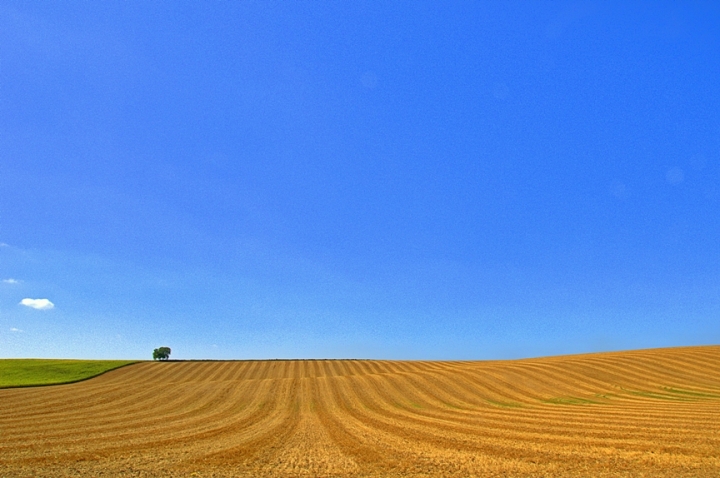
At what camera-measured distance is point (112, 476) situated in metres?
15.1

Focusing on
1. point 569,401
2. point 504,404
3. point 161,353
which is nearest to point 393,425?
point 504,404

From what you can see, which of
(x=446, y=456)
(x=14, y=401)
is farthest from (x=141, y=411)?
(x=446, y=456)

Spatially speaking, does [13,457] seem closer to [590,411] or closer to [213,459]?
[213,459]

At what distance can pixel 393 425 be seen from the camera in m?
25.6

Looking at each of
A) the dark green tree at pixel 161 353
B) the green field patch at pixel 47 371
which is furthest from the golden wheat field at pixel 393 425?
the dark green tree at pixel 161 353

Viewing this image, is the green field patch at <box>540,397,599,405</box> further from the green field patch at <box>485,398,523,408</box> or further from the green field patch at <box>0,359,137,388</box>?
the green field patch at <box>0,359,137,388</box>

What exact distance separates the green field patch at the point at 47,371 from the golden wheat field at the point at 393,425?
9493 mm

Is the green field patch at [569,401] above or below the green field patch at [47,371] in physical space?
above

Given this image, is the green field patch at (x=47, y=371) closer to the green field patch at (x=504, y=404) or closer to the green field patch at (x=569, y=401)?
the green field patch at (x=504, y=404)

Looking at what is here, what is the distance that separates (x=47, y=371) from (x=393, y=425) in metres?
66.0

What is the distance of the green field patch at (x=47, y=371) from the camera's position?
2173 inches

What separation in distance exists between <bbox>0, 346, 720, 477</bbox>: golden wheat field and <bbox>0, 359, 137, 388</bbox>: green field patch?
9.49m

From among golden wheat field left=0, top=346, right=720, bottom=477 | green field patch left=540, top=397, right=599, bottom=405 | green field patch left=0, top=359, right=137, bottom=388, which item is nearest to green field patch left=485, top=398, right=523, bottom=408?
golden wheat field left=0, top=346, right=720, bottom=477

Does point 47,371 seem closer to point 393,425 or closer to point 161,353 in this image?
point 161,353
